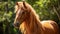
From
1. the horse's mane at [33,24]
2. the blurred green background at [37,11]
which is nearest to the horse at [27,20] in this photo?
the horse's mane at [33,24]

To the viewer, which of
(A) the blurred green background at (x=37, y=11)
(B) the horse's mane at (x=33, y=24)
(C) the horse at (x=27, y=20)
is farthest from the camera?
(A) the blurred green background at (x=37, y=11)

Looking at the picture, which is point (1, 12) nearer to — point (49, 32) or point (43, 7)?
point (43, 7)

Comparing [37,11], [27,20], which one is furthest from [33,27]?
[37,11]

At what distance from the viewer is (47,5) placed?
6566mm

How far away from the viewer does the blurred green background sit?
258 inches

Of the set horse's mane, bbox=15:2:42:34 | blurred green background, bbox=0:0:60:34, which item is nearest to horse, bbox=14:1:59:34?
horse's mane, bbox=15:2:42:34

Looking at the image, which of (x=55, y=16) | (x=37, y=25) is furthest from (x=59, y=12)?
(x=37, y=25)

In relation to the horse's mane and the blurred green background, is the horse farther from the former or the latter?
the blurred green background

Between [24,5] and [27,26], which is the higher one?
[24,5]

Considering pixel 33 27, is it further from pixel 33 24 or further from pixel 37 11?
pixel 37 11

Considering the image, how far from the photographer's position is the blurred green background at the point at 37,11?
656 cm

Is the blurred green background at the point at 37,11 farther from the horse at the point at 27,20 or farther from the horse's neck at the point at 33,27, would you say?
the horse's neck at the point at 33,27

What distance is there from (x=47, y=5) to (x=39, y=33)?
132 centimetres

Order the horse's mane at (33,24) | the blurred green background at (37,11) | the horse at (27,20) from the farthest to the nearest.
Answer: the blurred green background at (37,11), the horse's mane at (33,24), the horse at (27,20)
